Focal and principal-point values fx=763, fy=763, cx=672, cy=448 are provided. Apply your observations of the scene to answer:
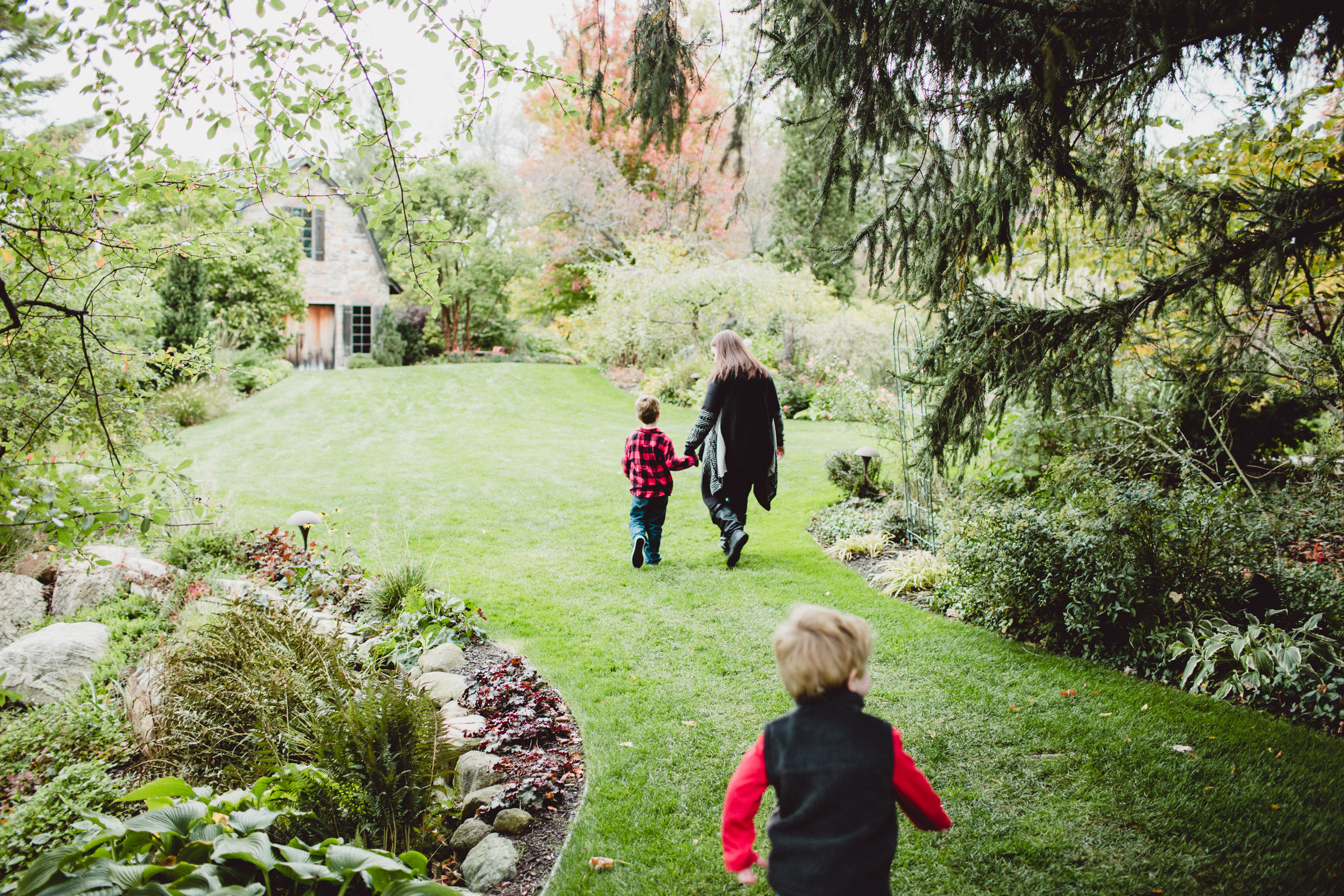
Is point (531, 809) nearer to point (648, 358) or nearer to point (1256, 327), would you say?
point (1256, 327)

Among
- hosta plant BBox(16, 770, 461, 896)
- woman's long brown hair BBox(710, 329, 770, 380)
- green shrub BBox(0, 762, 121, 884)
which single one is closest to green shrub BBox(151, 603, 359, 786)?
green shrub BBox(0, 762, 121, 884)

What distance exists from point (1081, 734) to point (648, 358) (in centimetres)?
1537

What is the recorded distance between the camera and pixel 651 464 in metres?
6.23

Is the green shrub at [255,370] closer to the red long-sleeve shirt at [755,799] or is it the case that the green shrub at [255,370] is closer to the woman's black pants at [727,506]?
the woman's black pants at [727,506]

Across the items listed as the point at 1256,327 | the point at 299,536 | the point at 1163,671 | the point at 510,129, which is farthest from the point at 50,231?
the point at 510,129

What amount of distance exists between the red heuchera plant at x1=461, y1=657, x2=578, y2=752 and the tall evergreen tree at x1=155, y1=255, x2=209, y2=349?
14018 mm

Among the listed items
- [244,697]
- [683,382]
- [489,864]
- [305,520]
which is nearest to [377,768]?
[489,864]

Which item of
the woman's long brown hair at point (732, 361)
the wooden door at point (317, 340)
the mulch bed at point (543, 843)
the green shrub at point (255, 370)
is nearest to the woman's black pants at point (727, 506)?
the woman's long brown hair at point (732, 361)

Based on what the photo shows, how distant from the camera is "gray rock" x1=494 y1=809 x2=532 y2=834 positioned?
10.3 ft

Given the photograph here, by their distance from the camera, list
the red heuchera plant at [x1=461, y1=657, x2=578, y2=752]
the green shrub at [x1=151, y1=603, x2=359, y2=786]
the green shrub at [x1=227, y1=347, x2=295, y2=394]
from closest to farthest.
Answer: the green shrub at [x1=151, y1=603, x2=359, y2=786] → the red heuchera plant at [x1=461, y1=657, x2=578, y2=752] → the green shrub at [x1=227, y1=347, x2=295, y2=394]

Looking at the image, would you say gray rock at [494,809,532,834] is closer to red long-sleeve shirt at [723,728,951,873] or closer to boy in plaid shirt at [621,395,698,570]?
red long-sleeve shirt at [723,728,951,873]

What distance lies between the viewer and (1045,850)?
→ 114 inches

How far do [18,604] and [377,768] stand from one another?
4583 mm

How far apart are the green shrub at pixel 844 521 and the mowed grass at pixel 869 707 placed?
0.74ft
